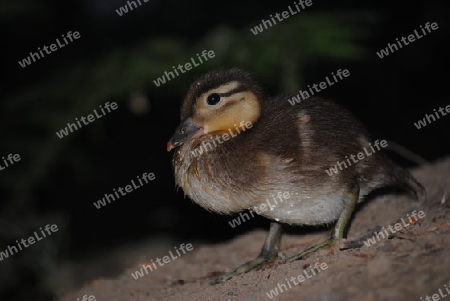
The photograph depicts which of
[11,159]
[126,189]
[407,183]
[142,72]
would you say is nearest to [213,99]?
[407,183]

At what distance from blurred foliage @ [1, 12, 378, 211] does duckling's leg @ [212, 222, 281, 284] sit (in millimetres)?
1934

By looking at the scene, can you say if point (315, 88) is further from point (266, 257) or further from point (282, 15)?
point (266, 257)

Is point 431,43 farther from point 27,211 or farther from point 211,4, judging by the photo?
point 27,211

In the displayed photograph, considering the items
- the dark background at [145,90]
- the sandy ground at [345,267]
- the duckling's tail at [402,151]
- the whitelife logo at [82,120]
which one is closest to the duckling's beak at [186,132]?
the dark background at [145,90]

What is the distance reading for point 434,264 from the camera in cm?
396

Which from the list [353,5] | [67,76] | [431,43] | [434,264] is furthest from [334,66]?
[434,264]

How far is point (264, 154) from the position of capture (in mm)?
5016

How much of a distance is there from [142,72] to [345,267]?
3.87 metres

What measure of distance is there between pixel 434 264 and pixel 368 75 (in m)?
6.06

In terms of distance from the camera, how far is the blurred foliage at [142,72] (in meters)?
7.14

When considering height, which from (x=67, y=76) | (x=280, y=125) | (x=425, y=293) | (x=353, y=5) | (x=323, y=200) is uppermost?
(x=67, y=76)

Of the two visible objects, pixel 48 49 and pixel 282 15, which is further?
pixel 48 49

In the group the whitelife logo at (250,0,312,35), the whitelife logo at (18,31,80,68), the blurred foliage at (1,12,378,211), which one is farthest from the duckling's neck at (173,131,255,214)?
the whitelife logo at (18,31,80,68)

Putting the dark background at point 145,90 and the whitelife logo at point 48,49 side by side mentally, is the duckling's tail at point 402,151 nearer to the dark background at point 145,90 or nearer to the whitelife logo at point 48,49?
the dark background at point 145,90
